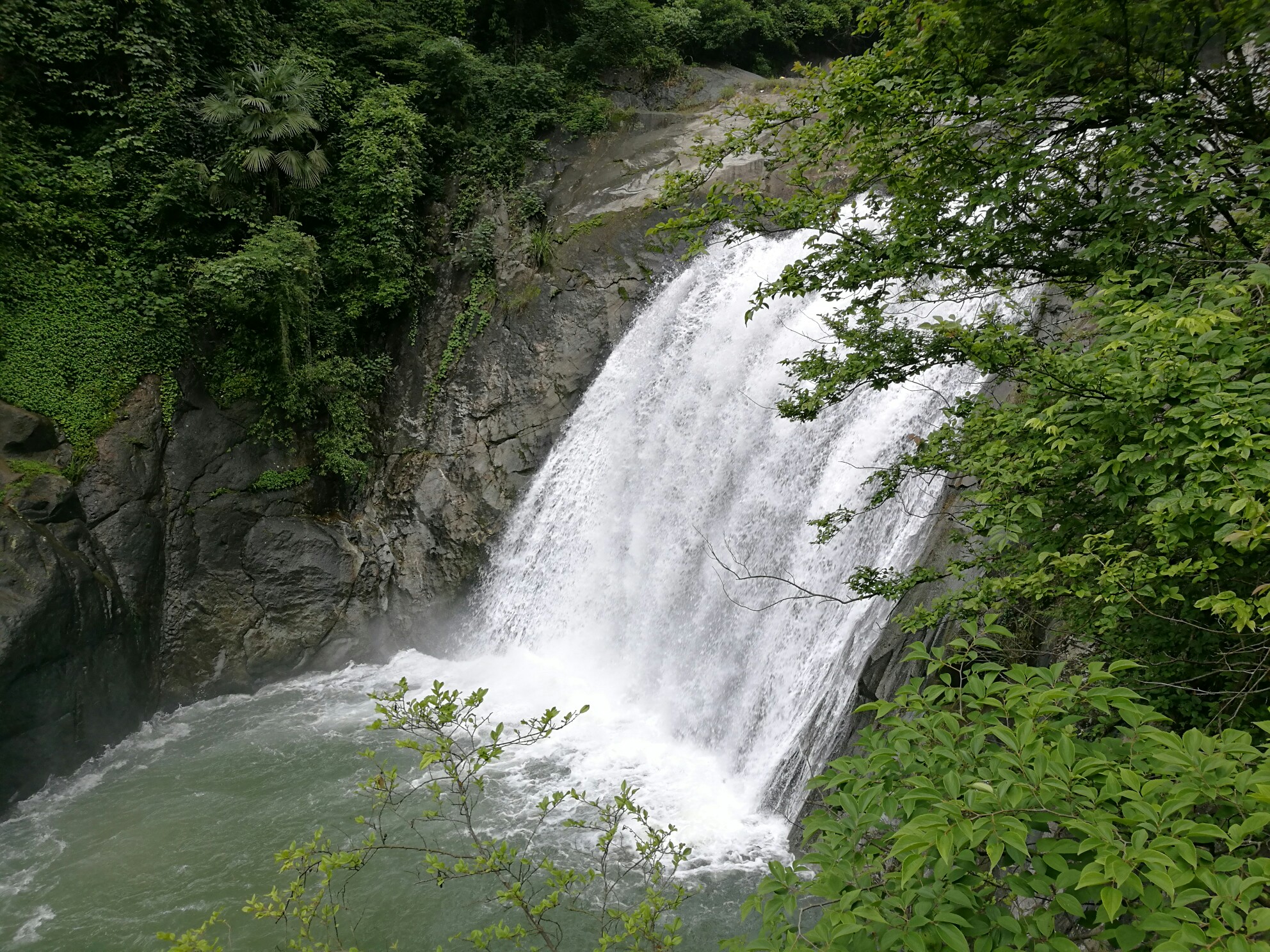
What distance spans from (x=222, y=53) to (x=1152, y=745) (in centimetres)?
1542

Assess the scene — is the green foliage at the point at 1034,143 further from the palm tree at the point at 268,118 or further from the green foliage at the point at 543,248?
the palm tree at the point at 268,118

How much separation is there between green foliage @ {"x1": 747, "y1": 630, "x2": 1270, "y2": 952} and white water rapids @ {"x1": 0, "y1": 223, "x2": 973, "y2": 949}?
133 inches

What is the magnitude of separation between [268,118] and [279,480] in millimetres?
5923

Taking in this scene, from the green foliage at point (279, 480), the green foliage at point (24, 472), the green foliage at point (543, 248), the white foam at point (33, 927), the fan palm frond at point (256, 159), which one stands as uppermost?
the green foliage at point (543, 248)

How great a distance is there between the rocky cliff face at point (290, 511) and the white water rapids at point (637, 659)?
53 centimetres

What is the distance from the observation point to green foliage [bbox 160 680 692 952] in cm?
266

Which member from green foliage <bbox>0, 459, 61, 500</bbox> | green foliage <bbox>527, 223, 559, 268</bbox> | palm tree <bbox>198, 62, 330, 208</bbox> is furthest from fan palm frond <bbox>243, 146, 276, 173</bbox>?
green foliage <bbox>0, 459, 61, 500</bbox>

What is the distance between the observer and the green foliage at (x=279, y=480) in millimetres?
11570

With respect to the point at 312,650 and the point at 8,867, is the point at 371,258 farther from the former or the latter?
the point at 8,867

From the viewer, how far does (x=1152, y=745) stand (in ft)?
6.54

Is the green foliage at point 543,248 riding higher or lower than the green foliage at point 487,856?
higher

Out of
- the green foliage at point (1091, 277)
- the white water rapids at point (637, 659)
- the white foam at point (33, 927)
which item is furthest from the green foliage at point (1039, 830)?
the white foam at point (33, 927)

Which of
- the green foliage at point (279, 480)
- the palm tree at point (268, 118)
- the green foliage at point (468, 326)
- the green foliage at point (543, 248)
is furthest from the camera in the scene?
the green foliage at point (468, 326)

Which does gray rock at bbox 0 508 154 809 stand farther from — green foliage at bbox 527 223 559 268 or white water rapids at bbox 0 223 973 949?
green foliage at bbox 527 223 559 268
